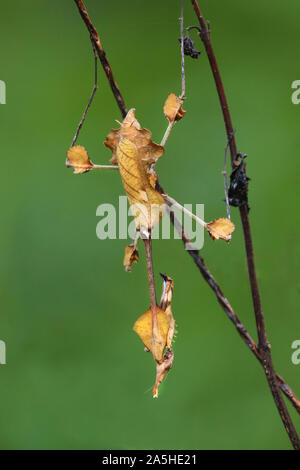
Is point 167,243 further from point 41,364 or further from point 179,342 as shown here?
point 41,364

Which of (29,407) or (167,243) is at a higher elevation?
(167,243)

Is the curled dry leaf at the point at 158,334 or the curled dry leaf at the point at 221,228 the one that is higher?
the curled dry leaf at the point at 221,228

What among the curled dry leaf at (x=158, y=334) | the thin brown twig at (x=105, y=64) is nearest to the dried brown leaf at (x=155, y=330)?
the curled dry leaf at (x=158, y=334)

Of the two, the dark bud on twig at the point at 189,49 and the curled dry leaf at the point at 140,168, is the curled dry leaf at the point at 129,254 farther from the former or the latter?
the dark bud on twig at the point at 189,49

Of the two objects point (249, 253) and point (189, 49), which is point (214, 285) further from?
point (189, 49)

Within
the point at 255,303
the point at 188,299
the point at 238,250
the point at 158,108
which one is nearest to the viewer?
the point at 255,303

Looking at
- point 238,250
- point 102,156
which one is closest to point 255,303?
point 238,250
